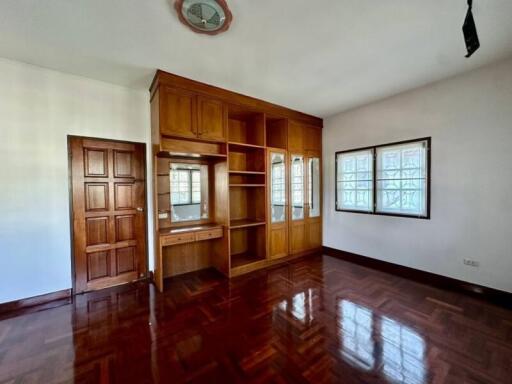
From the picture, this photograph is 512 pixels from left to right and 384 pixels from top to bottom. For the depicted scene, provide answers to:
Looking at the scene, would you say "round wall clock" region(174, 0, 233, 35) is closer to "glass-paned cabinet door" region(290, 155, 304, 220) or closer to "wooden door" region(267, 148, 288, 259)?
"wooden door" region(267, 148, 288, 259)

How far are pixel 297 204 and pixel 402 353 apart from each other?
265 cm

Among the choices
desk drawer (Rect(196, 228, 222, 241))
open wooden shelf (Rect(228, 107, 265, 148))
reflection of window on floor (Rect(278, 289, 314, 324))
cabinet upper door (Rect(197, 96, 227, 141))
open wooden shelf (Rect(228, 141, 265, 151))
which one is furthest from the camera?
open wooden shelf (Rect(228, 107, 265, 148))

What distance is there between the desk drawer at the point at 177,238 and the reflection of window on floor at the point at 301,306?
1502 mm

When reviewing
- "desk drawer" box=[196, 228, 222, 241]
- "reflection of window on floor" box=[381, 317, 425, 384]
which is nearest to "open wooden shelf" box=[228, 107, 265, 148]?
"desk drawer" box=[196, 228, 222, 241]

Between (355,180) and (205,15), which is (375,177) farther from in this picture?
(205,15)

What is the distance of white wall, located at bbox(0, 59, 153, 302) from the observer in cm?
245

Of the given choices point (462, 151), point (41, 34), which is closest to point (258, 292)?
point (462, 151)

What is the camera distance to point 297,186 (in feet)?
13.7

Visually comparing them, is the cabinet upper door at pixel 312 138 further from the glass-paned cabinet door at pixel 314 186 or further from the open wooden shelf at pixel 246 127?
the open wooden shelf at pixel 246 127

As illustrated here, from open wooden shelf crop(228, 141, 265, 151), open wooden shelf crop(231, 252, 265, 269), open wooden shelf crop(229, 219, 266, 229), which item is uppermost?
open wooden shelf crop(228, 141, 265, 151)

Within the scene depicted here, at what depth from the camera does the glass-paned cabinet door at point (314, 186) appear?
14.3 ft

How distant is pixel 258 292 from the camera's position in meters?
2.89

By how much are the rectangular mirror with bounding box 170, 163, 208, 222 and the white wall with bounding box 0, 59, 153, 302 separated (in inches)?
44.2

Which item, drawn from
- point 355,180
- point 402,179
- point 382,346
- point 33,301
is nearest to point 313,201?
point 355,180
